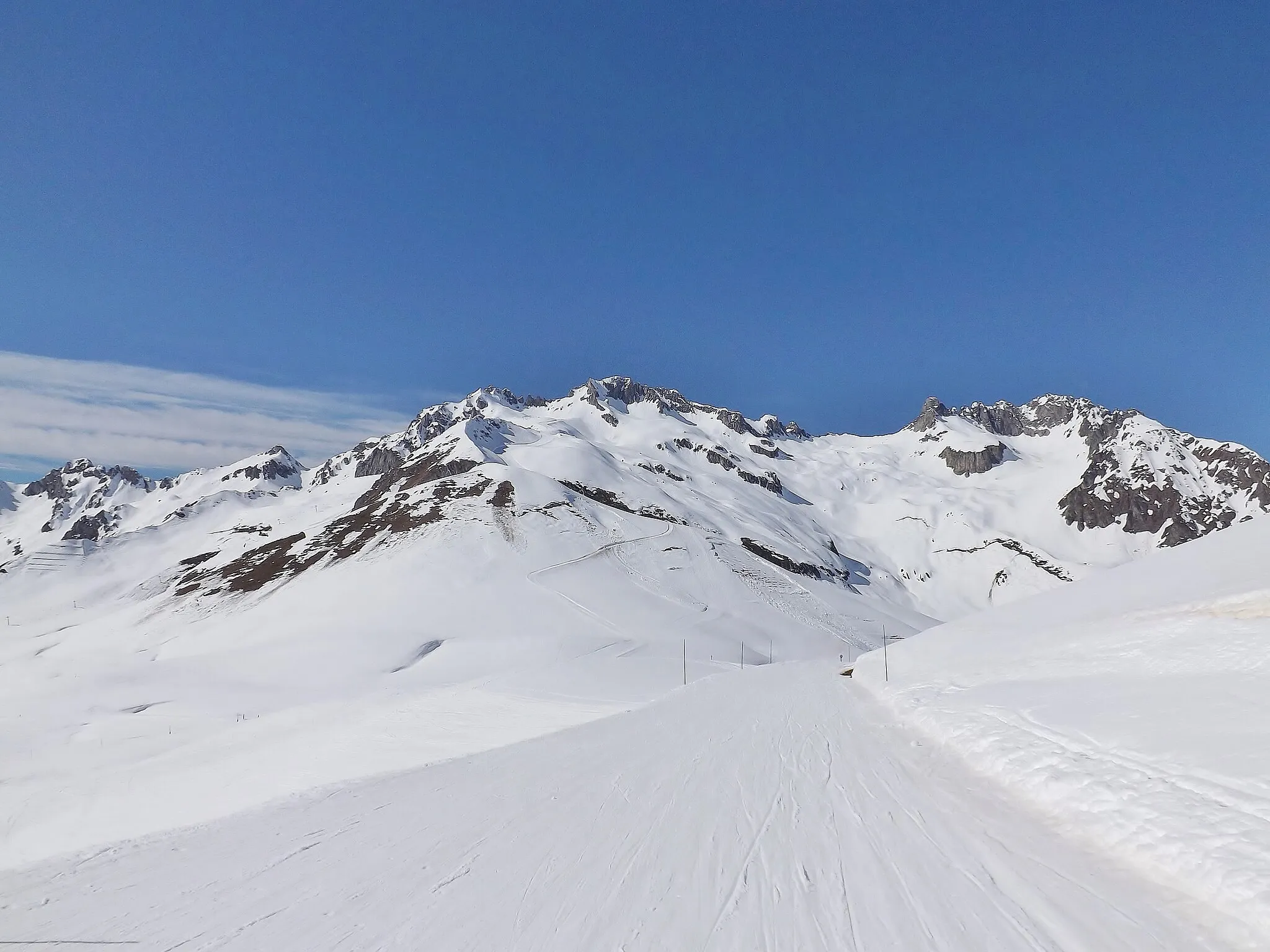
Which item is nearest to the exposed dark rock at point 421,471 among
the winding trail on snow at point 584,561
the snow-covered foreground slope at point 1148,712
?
the winding trail on snow at point 584,561

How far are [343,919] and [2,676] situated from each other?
78.9 m

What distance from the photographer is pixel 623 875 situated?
7.14m

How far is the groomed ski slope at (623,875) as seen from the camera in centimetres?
587

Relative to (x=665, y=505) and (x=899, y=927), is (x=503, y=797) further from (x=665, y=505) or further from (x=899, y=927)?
(x=665, y=505)

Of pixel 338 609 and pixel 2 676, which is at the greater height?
pixel 338 609

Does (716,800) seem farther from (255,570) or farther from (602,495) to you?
(602,495)

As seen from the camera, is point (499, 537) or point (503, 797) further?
point (499, 537)

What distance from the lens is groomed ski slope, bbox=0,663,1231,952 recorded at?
19.3 feet

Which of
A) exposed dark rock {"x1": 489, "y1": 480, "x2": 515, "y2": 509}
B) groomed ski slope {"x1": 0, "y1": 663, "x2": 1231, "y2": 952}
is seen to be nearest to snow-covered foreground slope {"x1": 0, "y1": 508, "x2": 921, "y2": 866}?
exposed dark rock {"x1": 489, "y1": 480, "x2": 515, "y2": 509}

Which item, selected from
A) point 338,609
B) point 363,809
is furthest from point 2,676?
point 363,809

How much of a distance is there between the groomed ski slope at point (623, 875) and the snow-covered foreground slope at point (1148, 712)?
2.23 feet

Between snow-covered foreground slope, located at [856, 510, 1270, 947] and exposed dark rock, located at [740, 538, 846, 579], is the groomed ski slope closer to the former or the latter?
snow-covered foreground slope, located at [856, 510, 1270, 947]

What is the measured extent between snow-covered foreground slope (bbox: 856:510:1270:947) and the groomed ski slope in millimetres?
680

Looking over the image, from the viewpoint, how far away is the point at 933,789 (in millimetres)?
→ 10227
